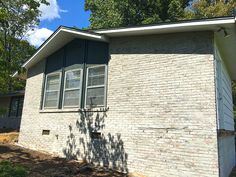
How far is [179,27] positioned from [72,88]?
5.32 metres

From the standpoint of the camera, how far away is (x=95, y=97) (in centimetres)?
1008

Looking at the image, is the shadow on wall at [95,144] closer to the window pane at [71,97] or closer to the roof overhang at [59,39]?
the window pane at [71,97]

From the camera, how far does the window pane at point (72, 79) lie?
35.9 ft

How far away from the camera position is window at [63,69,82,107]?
10.8 meters

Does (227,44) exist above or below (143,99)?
above

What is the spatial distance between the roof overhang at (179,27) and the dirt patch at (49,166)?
4.78 metres

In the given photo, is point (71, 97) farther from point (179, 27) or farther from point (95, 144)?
point (179, 27)

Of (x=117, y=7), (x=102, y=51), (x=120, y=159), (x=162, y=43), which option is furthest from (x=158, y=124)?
(x=117, y=7)

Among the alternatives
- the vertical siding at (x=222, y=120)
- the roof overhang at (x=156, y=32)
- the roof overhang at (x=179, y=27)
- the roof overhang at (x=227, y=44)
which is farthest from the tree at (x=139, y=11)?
the roof overhang at (x=179, y=27)

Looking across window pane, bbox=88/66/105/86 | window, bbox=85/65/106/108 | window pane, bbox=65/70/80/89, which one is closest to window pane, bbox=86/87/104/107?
window, bbox=85/65/106/108

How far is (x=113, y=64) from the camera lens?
973 cm

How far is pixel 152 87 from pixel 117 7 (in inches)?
695

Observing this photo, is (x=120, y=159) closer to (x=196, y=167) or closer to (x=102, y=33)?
(x=196, y=167)

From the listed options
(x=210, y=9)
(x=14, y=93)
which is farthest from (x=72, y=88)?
(x=210, y=9)
